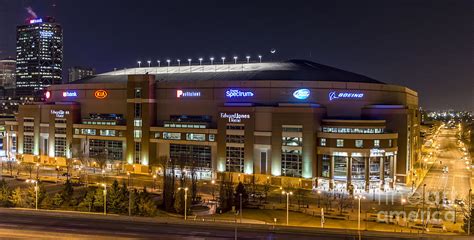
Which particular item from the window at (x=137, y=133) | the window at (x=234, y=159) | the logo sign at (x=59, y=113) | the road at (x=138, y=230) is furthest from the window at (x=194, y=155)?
the road at (x=138, y=230)

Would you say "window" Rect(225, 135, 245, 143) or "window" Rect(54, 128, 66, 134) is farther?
"window" Rect(54, 128, 66, 134)

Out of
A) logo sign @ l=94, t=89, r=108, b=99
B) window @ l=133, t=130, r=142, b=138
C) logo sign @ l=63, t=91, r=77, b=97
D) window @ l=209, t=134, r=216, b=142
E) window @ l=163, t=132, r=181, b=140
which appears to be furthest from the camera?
logo sign @ l=63, t=91, r=77, b=97

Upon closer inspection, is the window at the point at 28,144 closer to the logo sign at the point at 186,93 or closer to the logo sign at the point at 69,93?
the logo sign at the point at 69,93

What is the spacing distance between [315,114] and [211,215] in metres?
31.8

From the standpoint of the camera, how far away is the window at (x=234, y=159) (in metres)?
Answer: 87.7

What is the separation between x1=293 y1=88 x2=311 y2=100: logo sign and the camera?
9312 centimetres

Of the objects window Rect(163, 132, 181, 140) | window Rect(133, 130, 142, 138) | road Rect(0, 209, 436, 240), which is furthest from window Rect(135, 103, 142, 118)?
road Rect(0, 209, 436, 240)

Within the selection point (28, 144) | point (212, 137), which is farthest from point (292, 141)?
point (28, 144)

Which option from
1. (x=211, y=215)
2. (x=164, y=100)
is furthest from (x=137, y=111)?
(x=211, y=215)

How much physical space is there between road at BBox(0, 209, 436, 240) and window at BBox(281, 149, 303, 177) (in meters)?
34.7

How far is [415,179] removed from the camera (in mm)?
93562

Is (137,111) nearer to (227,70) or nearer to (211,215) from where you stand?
(227,70)

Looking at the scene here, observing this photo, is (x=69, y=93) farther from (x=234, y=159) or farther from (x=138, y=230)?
(x=138, y=230)

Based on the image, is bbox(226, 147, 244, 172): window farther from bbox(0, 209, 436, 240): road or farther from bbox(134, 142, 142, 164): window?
bbox(0, 209, 436, 240): road
